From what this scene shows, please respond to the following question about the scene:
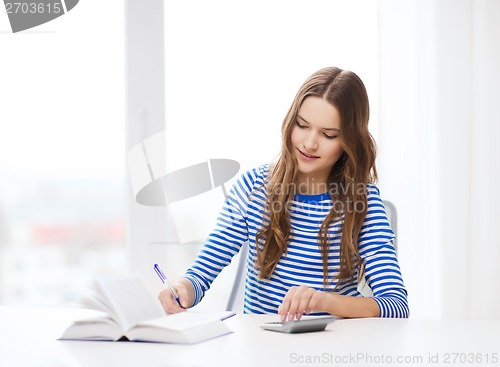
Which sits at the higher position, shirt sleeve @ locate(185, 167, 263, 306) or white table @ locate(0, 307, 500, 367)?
shirt sleeve @ locate(185, 167, 263, 306)

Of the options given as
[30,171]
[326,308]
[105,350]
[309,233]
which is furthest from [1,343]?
[30,171]

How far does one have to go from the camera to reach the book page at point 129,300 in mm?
1326

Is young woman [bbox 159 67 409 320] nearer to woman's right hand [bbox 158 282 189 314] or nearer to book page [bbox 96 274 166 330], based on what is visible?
woman's right hand [bbox 158 282 189 314]

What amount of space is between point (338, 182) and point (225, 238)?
1.14 feet

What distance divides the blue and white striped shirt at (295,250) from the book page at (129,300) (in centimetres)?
41

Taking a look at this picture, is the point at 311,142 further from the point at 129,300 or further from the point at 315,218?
the point at 129,300

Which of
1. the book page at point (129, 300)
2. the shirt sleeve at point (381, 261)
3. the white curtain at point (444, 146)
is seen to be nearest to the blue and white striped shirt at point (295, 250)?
the shirt sleeve at point (381, 261)

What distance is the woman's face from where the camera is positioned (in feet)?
6.03

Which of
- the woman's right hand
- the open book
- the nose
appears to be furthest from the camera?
the nose

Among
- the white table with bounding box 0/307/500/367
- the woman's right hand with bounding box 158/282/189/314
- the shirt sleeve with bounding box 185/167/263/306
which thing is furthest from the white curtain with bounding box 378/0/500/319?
the woman's right hand with bounding box 158/282/189/314

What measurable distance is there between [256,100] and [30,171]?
1.03m

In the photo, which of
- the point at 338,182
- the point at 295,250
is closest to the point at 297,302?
the point at 295,250

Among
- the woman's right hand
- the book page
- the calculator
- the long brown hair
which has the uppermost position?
the long brown hair

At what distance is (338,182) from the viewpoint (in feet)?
6.50
